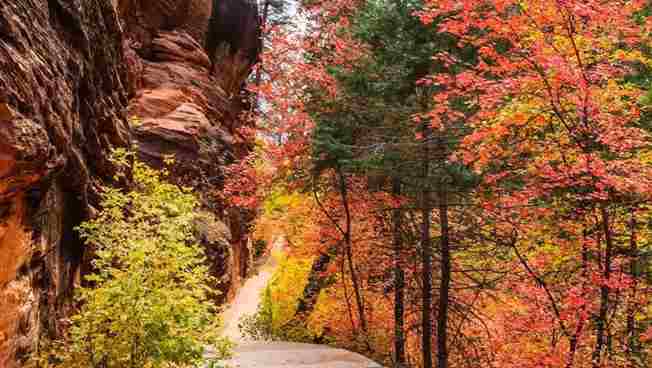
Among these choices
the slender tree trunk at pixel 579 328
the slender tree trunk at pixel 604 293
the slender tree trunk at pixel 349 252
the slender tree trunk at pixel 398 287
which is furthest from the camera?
the slender tree trunk at pixel 349 252

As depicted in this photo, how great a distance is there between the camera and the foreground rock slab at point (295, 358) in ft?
25.3

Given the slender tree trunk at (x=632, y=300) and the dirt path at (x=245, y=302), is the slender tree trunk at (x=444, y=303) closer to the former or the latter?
the slender tree trunk at (x=632, y=300)

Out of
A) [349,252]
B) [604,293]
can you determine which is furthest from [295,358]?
[604,293]

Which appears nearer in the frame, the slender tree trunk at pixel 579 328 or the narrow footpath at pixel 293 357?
the slender tree trunk at pixel 579 328

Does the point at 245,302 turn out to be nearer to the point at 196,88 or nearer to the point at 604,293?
the point at 196,88

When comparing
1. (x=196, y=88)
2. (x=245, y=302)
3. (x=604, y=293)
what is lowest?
(x=245, y=302)

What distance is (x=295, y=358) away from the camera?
8.34 meters

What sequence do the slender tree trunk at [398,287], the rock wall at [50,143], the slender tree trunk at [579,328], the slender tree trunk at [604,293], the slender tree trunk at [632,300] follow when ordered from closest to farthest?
the rock wall at [50,143] → the slender tree trunk at [604,293] → the slender tree trunk at [579,328] → the slender tree trunk at [632,300] → the slender tree trunk at [398,287]

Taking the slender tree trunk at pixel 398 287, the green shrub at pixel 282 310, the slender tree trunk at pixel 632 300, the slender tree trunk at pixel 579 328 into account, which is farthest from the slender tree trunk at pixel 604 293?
the green shrub at pixel 282 310

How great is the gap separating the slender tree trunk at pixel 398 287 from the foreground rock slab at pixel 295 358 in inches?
70.4

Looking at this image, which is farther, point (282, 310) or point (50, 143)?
point (282, 310)

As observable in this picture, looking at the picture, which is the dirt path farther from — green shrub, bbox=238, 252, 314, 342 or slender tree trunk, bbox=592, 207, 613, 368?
slender tree trunk, bbox=592, 207, 613, 368

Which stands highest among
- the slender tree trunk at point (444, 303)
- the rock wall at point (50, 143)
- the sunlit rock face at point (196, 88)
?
the sunlit rock face at point (196, 88)

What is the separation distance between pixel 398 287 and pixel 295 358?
3.31m
